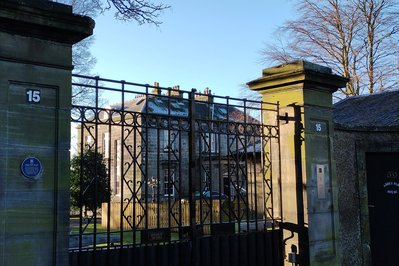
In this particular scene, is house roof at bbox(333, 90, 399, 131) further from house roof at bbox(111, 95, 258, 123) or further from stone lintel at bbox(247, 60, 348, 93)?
house roof at bbox(111, 95, 258, 123)

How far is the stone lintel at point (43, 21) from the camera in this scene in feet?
12.7

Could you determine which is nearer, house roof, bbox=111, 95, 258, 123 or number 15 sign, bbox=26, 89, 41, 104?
number 15 sign, bbox=26, 89, 41, 104

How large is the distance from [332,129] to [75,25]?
4.19 m

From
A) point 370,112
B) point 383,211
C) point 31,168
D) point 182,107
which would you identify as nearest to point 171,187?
point 31,168

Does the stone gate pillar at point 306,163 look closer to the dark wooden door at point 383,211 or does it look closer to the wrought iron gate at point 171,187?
the wrought iron gate at point 171,187

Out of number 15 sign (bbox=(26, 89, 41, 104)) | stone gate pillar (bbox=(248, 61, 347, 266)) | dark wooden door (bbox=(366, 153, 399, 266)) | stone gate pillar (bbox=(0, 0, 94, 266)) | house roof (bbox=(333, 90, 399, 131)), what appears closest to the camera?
stone gate pillar (bbox=(0, 0, 94, 266))

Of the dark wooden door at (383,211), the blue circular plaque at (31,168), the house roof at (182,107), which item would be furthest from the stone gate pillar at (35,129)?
the dark wooden door at (383,211)

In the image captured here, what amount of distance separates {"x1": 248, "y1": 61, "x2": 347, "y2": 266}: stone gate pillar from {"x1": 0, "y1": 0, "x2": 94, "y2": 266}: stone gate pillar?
3237 mm

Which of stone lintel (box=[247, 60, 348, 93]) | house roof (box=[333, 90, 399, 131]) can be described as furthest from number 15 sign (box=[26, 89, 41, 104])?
house roof (box=[333, 90, 399, 131])

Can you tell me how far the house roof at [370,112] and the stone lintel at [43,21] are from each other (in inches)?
178

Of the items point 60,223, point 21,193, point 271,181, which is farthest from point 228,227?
point 21,193

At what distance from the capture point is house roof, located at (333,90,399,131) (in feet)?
25.8

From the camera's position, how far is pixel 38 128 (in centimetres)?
406

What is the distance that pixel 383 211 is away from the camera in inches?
305
